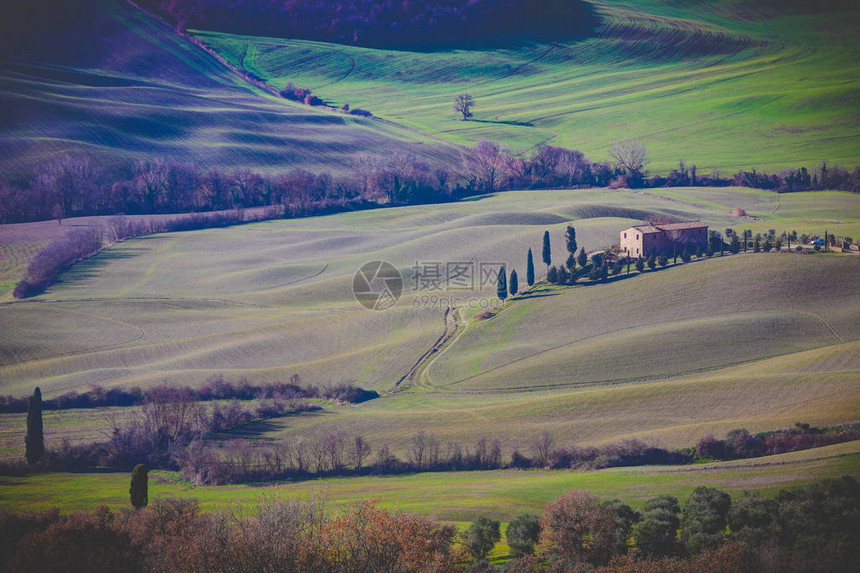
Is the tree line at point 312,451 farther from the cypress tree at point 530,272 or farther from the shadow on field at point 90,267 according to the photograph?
the shadow on field at point 90,267

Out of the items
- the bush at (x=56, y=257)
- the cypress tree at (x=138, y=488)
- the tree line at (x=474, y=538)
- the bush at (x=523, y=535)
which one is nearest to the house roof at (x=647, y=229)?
the tree line at (x=474, y=538)

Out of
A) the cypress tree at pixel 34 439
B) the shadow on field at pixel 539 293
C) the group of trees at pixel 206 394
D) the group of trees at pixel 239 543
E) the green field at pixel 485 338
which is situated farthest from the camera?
the shadow on field at pixel 539 293

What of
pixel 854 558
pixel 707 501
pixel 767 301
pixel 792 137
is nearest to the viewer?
→ pixel 854 558

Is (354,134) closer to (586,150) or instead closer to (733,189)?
(586,150)

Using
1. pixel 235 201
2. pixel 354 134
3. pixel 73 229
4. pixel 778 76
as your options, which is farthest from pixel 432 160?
pixel 778 76

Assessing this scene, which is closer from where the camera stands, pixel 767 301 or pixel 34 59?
pixel 767 301

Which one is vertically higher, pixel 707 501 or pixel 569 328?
pixel 569 328

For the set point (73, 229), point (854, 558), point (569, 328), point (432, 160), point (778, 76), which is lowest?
point (854, 558)

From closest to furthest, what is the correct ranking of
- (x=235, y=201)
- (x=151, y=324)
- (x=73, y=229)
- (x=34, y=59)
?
(x=151, y=324)
(x=73, y=229)
(x=235, y=201)
(x=34, y=59)
